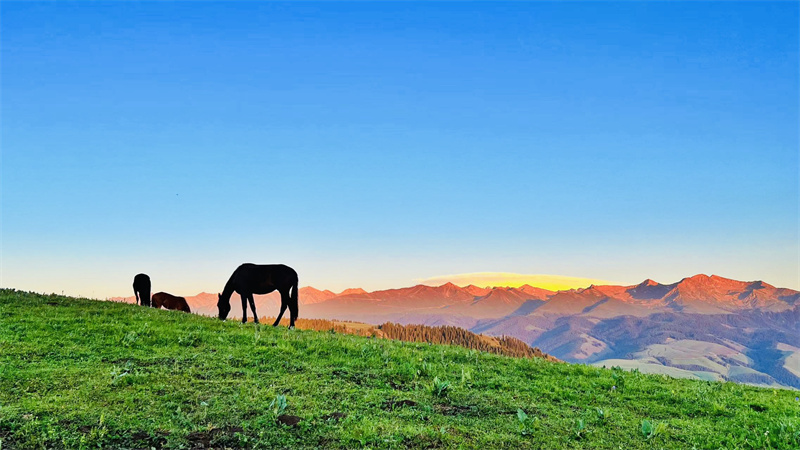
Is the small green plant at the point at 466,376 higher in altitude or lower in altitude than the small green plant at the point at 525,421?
higher

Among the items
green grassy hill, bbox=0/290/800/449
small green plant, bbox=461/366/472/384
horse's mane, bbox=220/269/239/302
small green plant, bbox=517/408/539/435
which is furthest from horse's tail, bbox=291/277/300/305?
small green plant, bbox=517/408/539/435

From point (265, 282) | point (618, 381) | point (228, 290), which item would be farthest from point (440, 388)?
point (228, 290)

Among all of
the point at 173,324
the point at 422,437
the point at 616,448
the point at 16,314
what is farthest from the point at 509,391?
the point at 16,314

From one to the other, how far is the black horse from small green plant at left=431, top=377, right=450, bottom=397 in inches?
1262

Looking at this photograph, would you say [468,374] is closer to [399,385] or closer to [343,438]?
[399,385]

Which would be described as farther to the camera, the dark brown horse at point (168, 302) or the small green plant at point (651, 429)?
the dark brown horse at point (168, 302)

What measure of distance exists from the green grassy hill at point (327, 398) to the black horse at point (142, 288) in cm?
2040

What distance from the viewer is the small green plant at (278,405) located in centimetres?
1073

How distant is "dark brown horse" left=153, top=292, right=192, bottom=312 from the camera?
41297mm

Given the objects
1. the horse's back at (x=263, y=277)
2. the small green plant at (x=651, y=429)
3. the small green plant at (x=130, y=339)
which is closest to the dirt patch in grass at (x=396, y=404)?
the small green plant at (x=651, y=429)

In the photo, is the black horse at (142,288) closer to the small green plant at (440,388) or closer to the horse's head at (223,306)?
the horse's head at (223,306)

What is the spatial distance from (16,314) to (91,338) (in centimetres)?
589

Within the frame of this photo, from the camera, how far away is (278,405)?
1105 cm

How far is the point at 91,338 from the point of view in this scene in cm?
1725
